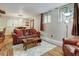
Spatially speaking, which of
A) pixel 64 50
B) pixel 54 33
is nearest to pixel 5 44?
pixel 54 33

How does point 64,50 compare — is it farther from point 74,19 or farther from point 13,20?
point 13,20

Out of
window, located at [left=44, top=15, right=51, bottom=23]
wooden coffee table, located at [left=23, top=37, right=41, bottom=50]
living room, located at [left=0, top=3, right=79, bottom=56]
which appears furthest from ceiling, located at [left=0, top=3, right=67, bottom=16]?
wooden coffee table, located at [left=23, top=37, right=41, bottom=50]

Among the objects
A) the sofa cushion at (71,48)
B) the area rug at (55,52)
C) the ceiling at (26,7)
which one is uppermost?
the ceiling at (26,7)

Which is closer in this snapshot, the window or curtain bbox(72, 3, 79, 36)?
curtain bbox(72, 3, 79, 36)

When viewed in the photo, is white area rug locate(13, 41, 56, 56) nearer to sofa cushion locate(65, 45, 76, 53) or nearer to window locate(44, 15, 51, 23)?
sofa cushion locate(65, 45, 76, 53)

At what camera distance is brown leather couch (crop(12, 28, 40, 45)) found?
185cm

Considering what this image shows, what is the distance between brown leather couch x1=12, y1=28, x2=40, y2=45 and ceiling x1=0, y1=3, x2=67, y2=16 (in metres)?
0.28

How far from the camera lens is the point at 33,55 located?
6.27ft

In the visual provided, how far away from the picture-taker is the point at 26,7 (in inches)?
72.6

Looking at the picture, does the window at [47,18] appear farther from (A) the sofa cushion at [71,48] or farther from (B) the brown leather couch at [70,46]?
(A) the sofa cushion at [71,48]

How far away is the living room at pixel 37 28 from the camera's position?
182 cm

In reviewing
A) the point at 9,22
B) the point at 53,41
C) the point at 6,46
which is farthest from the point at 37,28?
the point at 6,46

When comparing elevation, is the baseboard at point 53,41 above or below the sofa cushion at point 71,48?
above

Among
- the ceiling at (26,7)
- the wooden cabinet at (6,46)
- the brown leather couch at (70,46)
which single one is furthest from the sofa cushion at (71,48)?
the wooden cabinet at (6,46)
